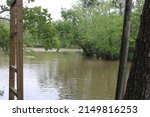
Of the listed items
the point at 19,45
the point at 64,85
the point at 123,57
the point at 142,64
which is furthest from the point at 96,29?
the point at 142,64

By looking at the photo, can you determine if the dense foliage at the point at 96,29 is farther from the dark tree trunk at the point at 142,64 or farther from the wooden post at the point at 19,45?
the dark tree trunk at the point at 142,64

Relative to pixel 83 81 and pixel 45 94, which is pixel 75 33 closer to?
pixel 83 81

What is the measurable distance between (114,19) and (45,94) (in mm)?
30526

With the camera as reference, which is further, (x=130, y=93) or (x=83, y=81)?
(x=83, y=81)

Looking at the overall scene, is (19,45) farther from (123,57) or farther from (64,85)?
(64,85)

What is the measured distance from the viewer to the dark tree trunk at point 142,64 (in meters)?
3.24

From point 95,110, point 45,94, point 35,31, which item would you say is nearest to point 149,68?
point 95,110

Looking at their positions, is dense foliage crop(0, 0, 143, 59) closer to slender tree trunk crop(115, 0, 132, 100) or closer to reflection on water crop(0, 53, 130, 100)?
reflection on water crop(0, 53, 130, 100)

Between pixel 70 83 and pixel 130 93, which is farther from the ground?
pixel 130 93

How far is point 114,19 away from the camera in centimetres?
5003

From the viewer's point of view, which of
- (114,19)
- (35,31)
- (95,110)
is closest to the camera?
(95,110)

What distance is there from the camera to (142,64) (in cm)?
326

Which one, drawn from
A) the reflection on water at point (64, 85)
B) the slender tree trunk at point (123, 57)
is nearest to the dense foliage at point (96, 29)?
the reflection on water at point (64, 85)

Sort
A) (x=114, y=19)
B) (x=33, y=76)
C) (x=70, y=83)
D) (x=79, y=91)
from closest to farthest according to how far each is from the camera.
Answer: (x=79, y=91) → (x=70, y=83) → (x=33, y=76) → (x=114, y=19)
